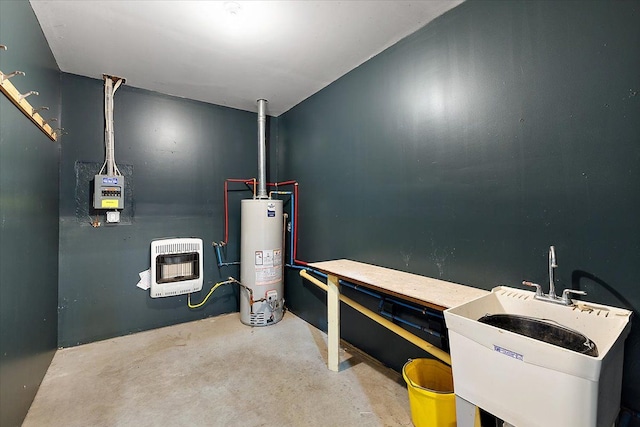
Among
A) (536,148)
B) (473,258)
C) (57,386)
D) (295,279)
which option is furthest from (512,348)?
(57,386)

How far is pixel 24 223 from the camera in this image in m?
1.60

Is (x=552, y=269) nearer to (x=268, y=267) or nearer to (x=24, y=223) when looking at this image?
(x=268, y=267)

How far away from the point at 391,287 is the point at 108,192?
2.64m

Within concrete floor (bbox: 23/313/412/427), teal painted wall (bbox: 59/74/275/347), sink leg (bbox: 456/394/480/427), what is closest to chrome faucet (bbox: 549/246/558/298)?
sink leg (bbox: 456/394/480/427)

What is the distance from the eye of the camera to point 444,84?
1748 millimetres

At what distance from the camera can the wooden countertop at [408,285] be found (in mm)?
1364

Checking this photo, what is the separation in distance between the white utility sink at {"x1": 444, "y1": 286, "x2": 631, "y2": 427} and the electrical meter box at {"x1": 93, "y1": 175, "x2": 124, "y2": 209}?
2.88m

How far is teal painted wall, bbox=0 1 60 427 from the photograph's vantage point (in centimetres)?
135

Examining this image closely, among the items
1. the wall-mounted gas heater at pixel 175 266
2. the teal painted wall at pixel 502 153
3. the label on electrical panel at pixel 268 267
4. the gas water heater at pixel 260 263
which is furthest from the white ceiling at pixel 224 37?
the label on electrical panel at pixel 268 267

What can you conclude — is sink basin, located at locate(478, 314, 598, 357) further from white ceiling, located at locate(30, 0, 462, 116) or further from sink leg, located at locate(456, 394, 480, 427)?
white ceiling, located at locate(30, 0, 462, 116)

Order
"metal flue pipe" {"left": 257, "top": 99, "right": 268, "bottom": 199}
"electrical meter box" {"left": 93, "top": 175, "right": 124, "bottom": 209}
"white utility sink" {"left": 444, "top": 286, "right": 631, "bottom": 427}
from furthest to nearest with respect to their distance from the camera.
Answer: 1. "metal flue pipe" {"left": 257, "top": 99, "right": 268, "bottom": 199}
2. "electrical meter box" {"left": 93, "top": 175, "right": 124, "bottom": 209}
3. "white utility sink" {"left": 444, "top": 286, "right": 631, "bottom": 427}

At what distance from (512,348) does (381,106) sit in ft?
5.95

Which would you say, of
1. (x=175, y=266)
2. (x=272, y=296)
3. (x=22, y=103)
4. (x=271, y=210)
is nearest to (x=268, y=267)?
(x=272, y=296)

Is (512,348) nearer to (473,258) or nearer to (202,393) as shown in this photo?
(473,258)
